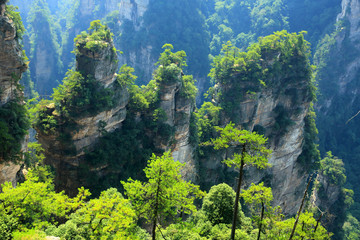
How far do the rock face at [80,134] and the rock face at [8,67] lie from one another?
539cm

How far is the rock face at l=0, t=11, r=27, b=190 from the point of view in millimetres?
18156

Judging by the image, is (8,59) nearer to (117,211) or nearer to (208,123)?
(117,211)

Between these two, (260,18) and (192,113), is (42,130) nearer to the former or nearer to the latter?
(192,113)

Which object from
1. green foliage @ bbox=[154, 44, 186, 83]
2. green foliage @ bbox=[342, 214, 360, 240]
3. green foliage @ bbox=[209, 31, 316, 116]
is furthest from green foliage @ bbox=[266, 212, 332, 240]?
green foliage @ bbox=[342, 214, 360, 240]

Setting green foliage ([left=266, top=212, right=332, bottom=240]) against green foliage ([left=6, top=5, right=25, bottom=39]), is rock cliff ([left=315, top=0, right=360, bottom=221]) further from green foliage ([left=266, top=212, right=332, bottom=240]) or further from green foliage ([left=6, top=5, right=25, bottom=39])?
green foliage ([left=6, top=5, right=25, bottom=39])

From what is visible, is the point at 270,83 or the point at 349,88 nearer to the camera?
the point at 270,83

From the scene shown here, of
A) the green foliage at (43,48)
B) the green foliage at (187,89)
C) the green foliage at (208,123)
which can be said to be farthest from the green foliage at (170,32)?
the green foliage at (187,89)

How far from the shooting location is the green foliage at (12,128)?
698 inches

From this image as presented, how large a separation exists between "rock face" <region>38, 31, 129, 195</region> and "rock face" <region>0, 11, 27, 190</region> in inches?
212

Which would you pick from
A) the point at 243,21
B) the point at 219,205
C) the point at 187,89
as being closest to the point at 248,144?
the point at 219,205

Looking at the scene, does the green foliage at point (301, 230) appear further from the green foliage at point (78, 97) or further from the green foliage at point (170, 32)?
the green foliage at point (170, 32)

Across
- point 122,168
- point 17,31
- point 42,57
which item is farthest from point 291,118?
point 42,57

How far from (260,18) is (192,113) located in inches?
2475

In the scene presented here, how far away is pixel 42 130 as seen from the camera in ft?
78.3
